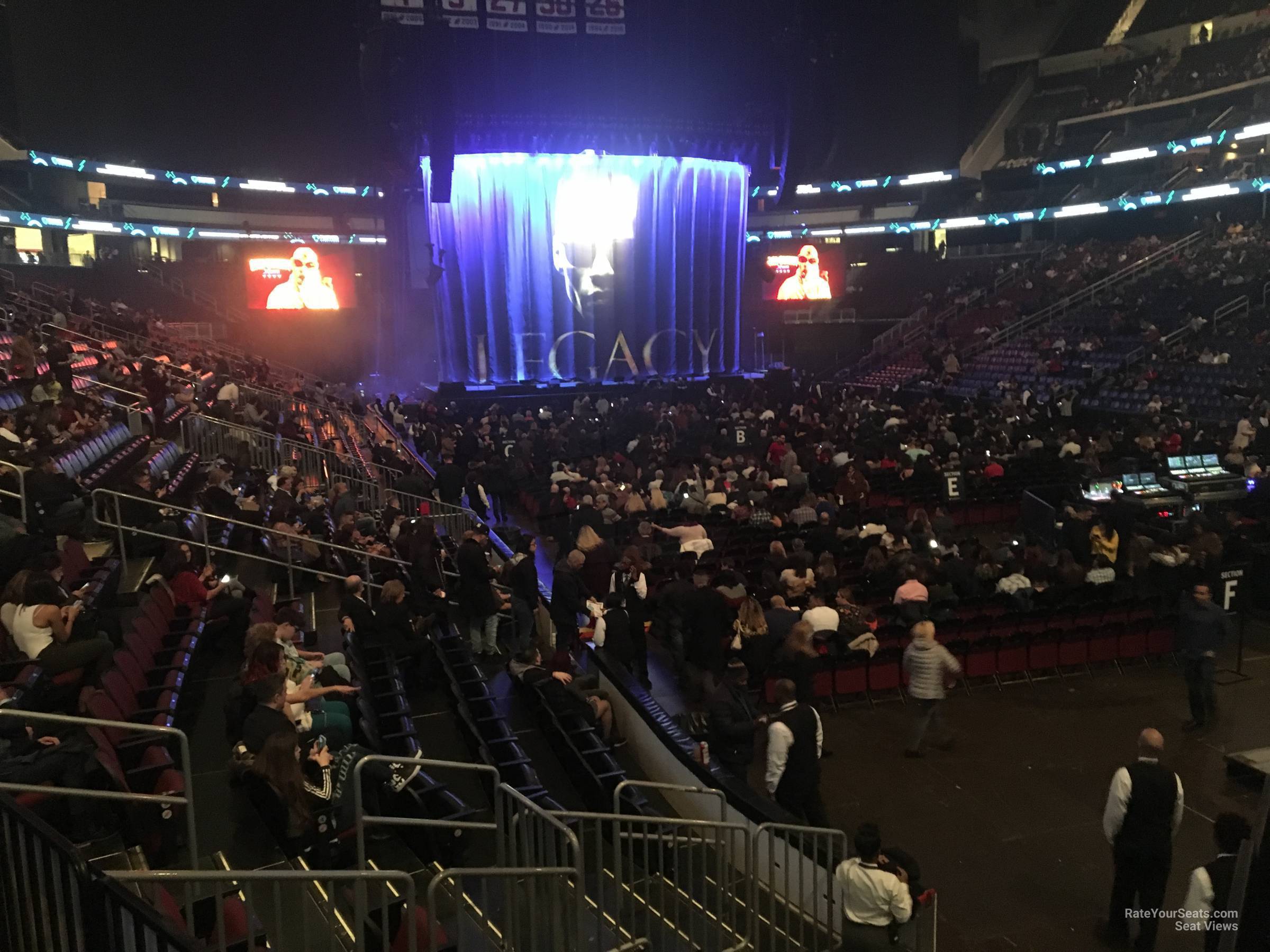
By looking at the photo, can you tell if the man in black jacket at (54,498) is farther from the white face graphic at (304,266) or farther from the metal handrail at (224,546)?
the white face graphic at (304,266)

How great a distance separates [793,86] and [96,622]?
27.0m

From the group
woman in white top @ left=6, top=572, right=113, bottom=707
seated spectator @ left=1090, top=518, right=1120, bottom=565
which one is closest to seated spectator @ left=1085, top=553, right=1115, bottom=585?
seated spectator @ left=1090, top=518, right=1120, bottom=565

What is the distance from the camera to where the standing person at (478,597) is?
28.8 feet

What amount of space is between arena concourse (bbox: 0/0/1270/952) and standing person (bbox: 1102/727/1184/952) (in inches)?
0.9

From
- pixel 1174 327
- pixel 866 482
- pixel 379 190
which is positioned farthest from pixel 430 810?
pixel 379 190

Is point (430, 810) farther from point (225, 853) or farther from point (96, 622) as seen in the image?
point (96, 622)

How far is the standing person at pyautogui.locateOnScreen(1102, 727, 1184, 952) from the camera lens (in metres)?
5.13

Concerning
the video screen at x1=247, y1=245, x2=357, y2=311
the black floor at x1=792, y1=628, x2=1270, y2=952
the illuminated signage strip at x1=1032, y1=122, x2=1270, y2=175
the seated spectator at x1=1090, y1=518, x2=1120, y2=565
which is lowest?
the black floor at x1=792, y1=628, x2=1270, y2=952

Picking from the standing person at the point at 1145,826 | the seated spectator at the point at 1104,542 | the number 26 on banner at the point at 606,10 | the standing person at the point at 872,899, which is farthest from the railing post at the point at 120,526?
the number 26 on banner at the point at 606,10

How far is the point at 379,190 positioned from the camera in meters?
31.5

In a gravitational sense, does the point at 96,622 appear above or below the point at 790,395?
below

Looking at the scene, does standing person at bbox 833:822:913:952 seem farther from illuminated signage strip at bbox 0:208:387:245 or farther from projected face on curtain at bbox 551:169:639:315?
illuminated signage strip at bbox 0:208:387:245

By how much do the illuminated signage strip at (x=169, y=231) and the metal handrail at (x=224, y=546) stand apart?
23.1 meters

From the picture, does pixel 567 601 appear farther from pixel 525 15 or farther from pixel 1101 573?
pixel 525 15
